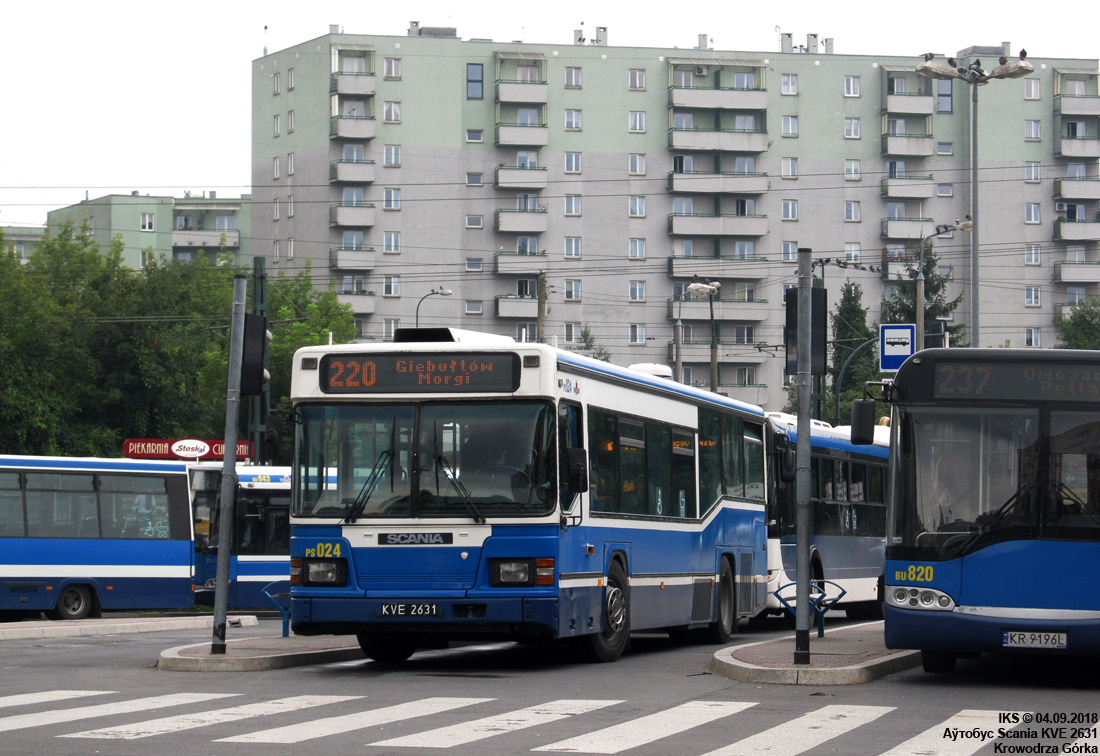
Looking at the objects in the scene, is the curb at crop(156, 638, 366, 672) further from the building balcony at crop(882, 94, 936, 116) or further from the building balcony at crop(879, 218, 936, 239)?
the building balcony at crop(882, 94, 936, 116)

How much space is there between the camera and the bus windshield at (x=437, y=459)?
14.0m

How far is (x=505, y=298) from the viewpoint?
3654 inches

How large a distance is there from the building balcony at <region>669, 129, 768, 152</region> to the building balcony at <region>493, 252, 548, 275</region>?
10770 millimetres

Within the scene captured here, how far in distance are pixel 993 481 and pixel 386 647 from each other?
20.3 ft

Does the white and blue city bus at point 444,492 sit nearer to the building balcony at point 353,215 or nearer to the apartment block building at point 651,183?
the apartment block building at point 651,183

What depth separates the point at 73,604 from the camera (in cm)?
2780

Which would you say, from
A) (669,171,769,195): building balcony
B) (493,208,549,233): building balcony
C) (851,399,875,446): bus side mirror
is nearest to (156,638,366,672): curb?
(851,399,875,446): bus side mirror

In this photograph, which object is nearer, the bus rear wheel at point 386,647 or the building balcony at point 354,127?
the bus rear wheel at point 386,647

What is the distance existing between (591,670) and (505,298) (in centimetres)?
7852

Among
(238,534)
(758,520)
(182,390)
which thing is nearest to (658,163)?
(182,390)

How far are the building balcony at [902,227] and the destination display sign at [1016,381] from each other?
280 feet

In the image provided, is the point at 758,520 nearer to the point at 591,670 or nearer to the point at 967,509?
the point at 591,670

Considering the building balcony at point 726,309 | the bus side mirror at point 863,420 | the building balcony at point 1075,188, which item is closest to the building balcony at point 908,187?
the building balcony at point 1075,188

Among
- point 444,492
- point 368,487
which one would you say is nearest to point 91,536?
point 368,487
